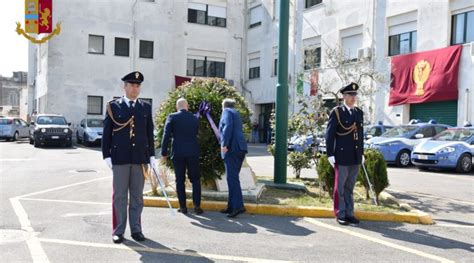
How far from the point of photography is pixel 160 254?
18.0ft

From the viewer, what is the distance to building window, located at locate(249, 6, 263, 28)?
33.8 meters

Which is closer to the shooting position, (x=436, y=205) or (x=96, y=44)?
(x=436, y=205)

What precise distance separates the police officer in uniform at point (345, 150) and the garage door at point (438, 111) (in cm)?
1531

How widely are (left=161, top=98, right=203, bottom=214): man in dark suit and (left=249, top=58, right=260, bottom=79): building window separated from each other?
87.6 ft

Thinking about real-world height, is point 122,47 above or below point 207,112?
above

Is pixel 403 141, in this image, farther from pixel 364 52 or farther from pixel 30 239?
pixel 30 239

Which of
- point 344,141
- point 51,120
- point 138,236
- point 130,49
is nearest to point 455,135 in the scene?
point 344,141

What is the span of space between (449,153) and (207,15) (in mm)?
22682

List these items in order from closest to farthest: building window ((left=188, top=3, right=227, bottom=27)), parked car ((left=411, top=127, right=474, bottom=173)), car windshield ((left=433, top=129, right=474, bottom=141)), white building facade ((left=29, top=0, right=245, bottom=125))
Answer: parked car ((left=411, top=127, right=474, bottom=173)) → car windshield ((left=433, top=129, right=474, bottom=141)) → white building facade ((left=29, top=0, right=245, bottom=125)) → building window ((left=188, top=3, right=227, bottom=27))

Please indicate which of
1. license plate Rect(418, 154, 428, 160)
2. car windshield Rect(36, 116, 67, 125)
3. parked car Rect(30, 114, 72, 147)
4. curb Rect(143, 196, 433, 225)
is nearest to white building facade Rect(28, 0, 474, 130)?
car windshield Rect(36, 116, 67, 125)

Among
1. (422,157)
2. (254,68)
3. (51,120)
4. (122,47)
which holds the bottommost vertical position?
(422,157)

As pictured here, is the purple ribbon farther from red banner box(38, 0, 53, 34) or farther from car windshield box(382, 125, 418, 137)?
red banner box(38, 0, 53, 34)

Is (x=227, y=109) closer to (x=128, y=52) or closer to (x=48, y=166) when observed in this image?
(x=48, y=166)

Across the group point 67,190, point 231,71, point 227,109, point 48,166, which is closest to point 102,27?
point 231,71
